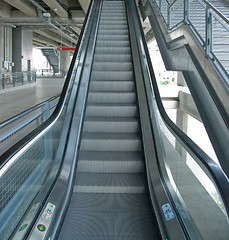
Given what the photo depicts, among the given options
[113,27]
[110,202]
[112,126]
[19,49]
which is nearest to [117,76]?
[112,126]

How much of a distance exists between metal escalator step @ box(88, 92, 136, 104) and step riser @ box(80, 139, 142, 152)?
1.20 metres

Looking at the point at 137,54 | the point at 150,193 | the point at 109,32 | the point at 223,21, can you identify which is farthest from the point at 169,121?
the point at 109,32

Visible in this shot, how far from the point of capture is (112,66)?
5734 millimetres

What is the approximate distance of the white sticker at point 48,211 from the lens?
2396mm

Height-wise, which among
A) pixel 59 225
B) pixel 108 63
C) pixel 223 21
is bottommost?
pixel 59 225

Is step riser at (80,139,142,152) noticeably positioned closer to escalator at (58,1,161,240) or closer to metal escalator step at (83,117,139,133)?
escalator at (58,1,161,240)

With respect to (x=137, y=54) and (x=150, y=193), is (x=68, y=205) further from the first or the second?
(x=137, y=54)

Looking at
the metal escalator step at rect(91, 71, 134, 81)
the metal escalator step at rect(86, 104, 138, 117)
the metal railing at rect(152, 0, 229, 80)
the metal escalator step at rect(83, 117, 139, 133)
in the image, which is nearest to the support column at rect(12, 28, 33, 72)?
the metal escalator step at rect(91, 71, 134, 81)

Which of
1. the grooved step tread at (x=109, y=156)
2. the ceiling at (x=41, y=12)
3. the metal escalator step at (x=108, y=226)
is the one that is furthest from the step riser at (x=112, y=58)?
the ceiling at (x=41, y=12)

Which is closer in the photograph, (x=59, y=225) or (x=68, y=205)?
(x=59, y=225)

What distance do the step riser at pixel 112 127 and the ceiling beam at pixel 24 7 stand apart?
10.6 metres

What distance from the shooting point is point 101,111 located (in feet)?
14.6

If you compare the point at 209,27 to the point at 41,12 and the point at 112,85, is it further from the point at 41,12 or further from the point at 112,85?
the point at 41,12

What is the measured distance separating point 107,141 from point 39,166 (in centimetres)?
134
